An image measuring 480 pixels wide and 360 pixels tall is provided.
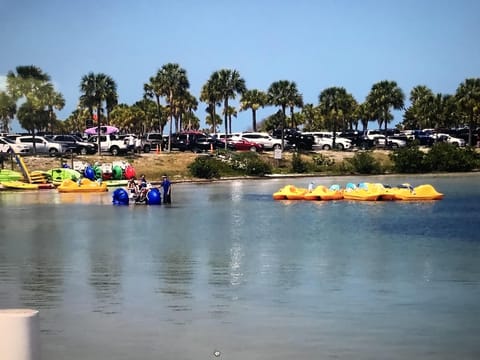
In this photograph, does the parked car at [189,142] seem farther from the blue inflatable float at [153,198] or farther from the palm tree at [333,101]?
the blue inflatable float at [153,198]

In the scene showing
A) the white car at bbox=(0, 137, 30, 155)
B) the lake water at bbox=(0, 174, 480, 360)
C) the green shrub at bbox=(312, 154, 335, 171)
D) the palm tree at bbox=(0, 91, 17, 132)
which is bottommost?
the lake water at bbox=(0, 174, 480, 360)

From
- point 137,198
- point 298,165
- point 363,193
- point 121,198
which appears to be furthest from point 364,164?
point 121,198

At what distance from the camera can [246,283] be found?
18219 millimetres

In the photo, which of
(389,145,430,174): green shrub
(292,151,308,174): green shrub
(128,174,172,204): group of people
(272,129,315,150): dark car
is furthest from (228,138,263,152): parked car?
(128,174,172,204): group of people

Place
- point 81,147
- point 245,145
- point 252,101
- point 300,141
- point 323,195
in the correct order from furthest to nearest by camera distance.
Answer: point 252,101
point 300,141
point 245,145
point 81,147
point 323,195

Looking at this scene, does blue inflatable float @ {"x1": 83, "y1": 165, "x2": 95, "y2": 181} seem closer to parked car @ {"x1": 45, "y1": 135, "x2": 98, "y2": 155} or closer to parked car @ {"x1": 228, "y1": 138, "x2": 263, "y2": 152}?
parked car @ {"x1": 45, "y1": 135, "x2": 98, "y2": 155}

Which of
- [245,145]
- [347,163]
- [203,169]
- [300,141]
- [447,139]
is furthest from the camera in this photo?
[447,139]

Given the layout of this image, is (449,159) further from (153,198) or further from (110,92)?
(153,198)

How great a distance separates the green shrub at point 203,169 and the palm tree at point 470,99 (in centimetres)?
3238

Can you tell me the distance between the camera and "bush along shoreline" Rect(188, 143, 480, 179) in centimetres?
6888

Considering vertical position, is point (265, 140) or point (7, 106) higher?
point (7, 106)

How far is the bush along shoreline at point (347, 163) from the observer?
226 ft

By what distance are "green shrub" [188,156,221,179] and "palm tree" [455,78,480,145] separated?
32.4m

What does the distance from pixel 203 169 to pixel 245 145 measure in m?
12.3
